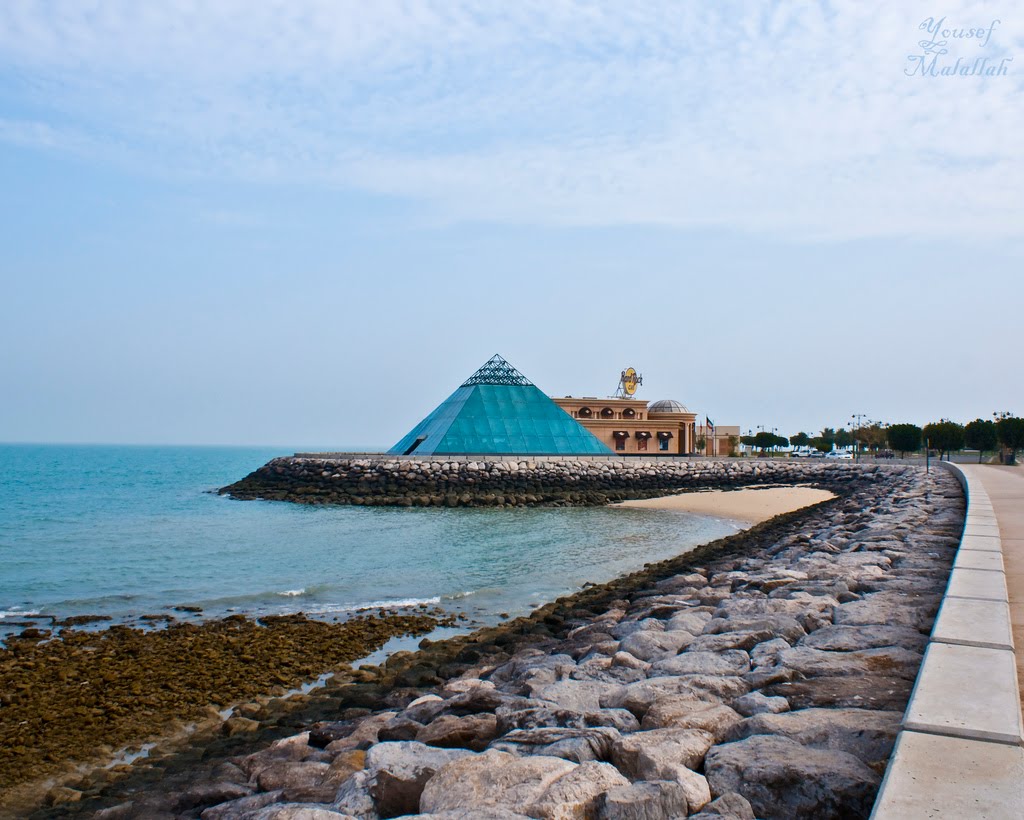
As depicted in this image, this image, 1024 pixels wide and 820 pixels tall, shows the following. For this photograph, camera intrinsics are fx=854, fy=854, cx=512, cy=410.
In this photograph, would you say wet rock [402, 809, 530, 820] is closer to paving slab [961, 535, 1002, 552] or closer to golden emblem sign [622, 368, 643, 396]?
Result: paving slab [961, 535, 1002, 552]

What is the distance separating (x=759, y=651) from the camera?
6820mm

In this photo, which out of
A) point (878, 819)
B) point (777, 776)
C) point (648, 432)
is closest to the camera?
point (878, 819)

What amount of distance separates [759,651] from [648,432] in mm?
61886

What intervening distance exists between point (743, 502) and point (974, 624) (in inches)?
1273

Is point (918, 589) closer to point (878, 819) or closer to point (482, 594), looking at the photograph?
point (878, 819)

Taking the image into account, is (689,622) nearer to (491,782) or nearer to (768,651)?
(768,651)

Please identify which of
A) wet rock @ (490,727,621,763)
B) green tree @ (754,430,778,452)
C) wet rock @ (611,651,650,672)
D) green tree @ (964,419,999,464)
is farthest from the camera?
green tree @ (754,430,778,452)

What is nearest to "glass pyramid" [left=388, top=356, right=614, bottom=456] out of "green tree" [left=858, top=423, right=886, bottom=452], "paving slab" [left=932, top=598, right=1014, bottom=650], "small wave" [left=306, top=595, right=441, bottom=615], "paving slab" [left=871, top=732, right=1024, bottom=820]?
"small wave" [left=306, top=595, right=441, bottom=615]

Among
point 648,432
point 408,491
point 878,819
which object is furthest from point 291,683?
point 648,432

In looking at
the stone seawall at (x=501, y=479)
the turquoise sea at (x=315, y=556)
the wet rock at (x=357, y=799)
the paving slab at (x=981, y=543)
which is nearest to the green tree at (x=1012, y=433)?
the stone seawall at (x=501, y=479)

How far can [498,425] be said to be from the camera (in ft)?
Result: 171

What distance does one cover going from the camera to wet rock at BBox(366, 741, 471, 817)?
4348 mm

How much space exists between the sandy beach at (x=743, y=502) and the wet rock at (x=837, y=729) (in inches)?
1025

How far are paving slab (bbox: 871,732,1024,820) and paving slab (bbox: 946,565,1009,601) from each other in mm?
3405
